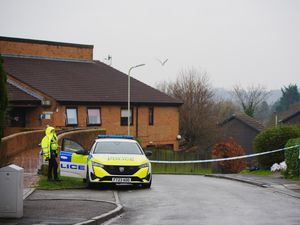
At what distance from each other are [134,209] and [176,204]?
4.06ft

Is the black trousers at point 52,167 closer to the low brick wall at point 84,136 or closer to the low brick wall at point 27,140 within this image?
the low brick wall at point 27,140

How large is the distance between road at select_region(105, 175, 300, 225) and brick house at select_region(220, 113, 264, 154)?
1674 inches

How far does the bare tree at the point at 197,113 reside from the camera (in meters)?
62.8

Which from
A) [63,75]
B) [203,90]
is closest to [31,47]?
[63,75]

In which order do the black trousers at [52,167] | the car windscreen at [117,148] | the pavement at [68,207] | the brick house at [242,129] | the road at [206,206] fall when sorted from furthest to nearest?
the brick house at [242,129], the car windscreen at [117,148], the black trousers at [52,167], the road at [206,206], the pavement at [68,207]

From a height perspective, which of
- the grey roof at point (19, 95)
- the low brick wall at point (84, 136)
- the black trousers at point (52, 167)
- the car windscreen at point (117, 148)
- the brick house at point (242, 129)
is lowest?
the black trousers at point (52, 167)

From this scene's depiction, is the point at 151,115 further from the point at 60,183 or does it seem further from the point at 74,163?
the point at 60,183

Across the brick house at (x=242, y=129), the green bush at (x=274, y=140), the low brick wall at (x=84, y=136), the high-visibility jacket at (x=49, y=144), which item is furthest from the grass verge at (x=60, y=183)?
the brick house at (x=242, y=129)

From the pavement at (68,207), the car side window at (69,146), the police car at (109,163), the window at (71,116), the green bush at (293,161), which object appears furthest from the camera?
the window at (71,116)

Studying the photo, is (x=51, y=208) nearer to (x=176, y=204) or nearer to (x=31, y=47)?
(x=176, y=204)

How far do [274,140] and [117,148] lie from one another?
8.79 meters

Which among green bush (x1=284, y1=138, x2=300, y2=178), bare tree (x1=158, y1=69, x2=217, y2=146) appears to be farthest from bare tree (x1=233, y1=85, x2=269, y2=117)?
green bush (x1=284, y1=138, x2=300, y2=178)

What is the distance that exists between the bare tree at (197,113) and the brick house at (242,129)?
4.94 ft

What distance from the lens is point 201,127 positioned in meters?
63.0
